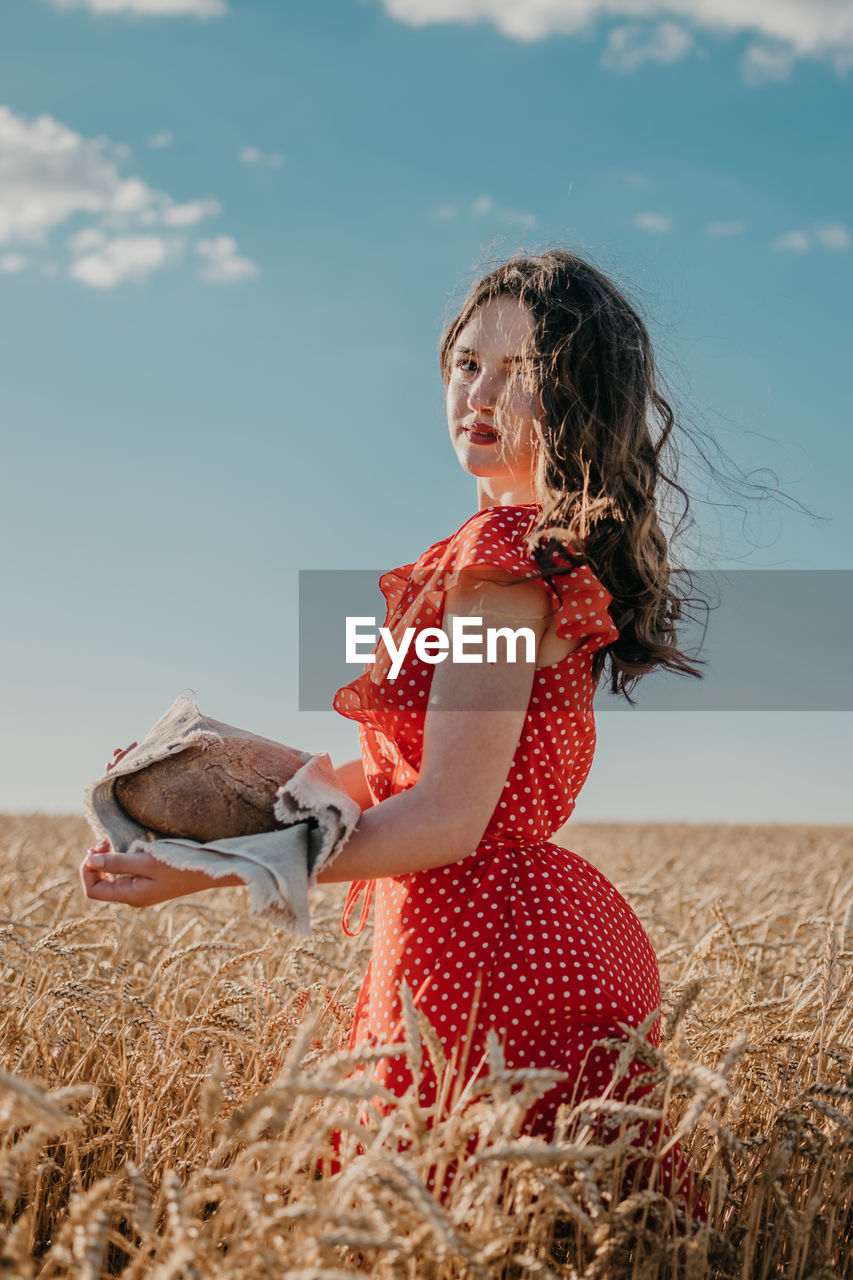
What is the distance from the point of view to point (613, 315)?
2.35 meters

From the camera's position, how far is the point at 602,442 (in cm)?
224

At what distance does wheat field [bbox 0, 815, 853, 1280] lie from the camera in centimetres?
124

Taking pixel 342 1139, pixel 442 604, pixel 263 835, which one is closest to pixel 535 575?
pixel 442 604

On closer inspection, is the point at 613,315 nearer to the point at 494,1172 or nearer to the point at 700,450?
the point at 700,450

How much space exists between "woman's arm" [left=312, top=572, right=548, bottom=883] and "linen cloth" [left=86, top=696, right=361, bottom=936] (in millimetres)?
63

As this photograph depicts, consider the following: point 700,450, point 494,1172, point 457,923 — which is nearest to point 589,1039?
point 457,923

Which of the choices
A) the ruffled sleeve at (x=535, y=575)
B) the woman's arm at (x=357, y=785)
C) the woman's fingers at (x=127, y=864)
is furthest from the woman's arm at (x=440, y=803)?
the woman's arm at (x=357, y=785)

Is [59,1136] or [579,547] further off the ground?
[579,547]

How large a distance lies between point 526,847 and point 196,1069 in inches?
44.5

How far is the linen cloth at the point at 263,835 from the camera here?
5.26 feet

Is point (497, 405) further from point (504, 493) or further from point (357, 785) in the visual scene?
point (357, 785)

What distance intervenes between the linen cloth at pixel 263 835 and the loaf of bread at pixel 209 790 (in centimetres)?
2

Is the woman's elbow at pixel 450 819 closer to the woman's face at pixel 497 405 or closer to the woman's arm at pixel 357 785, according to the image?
the woman's arm at pixel 357 785

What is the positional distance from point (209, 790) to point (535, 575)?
0.71 m
